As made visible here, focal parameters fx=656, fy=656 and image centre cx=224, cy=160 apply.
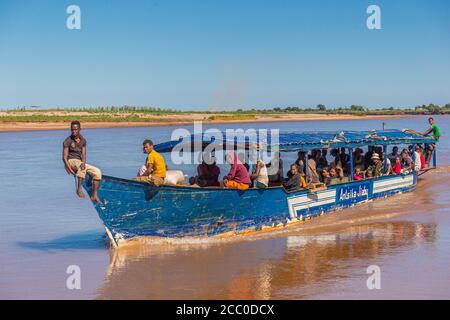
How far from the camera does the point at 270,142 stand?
43.1 feet

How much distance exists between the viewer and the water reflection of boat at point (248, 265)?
9.15m

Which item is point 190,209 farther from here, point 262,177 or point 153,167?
point 262,177

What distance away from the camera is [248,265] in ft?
34.4

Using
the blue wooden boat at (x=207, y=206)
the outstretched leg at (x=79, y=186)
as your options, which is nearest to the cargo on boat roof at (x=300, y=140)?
the blue wooden boat at (x=207, y=206)

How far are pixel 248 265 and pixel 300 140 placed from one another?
174 inches

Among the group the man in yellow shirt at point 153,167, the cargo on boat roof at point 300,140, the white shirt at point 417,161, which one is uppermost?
the cargo on boat roof at point 300,140

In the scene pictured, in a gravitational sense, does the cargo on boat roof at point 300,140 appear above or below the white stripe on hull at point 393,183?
above

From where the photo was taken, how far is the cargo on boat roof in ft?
41.7

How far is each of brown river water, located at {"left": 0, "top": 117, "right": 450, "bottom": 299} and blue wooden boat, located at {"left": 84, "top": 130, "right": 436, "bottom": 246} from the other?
23 centimetres

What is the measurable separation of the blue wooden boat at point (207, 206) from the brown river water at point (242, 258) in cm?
23

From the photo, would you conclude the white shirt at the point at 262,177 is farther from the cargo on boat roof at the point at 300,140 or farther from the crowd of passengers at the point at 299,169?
the cargo on boat roof at the point at 300,140

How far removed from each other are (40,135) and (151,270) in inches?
1582

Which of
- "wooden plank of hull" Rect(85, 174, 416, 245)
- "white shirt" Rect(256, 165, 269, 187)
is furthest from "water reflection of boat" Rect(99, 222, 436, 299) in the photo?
"white shirt" Rect(256, 165, 269, 187)
